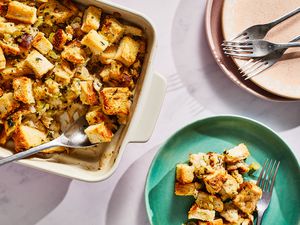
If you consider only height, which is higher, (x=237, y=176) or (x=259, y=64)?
(x=259, y=64)

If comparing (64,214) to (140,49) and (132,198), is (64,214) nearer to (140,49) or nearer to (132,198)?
(132,198)

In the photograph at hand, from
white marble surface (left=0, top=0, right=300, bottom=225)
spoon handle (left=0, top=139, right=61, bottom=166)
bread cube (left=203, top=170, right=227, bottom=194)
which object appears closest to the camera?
spoon handle (left=0, top=139, right=61, bottom=166)

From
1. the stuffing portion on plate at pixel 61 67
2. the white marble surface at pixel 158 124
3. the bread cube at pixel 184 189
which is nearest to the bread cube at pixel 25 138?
the stuffing portion on plate at pixel 61 67

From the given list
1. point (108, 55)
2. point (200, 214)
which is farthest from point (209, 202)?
point (108, 55)

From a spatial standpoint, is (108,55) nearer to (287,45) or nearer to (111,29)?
(111,29)

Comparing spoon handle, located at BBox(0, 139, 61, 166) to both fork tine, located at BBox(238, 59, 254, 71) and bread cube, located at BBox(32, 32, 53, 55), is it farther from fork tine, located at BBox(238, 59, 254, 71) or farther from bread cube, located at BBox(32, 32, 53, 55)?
fork tine, located at BBox(238, 59, 254, 71)

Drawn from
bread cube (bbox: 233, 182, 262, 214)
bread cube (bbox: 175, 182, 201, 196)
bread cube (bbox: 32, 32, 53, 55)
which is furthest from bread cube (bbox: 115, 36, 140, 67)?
bread cube (bbox: 233, 182, 262, 214)

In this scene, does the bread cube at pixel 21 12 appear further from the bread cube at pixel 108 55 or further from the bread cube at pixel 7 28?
the bread cube at pixel 108 55
